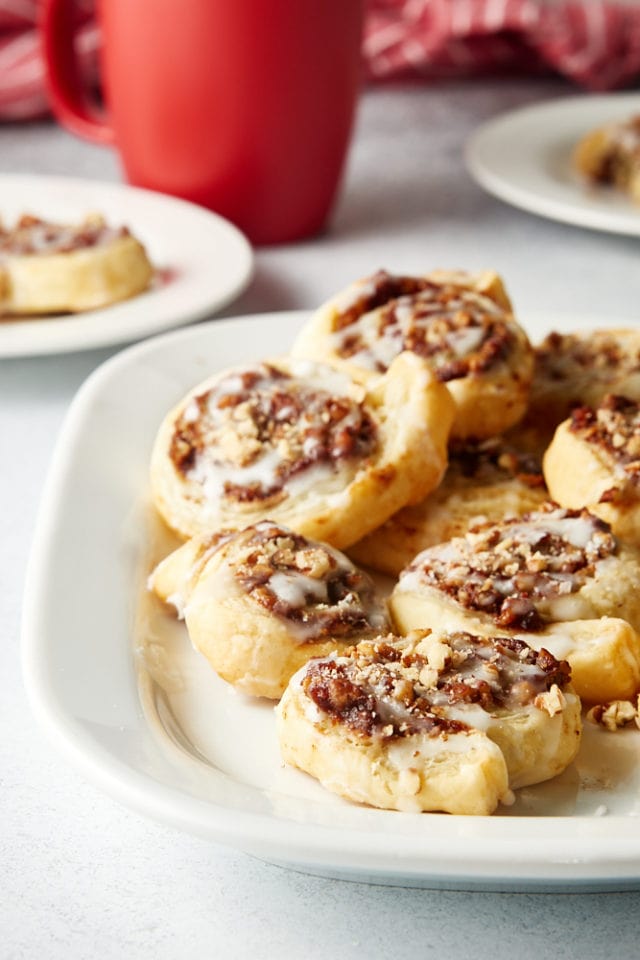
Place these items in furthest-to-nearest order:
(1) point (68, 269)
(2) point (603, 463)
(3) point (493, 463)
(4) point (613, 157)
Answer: (4) point (613, 157), (1) point (68, 269), (3) point (493, 463), (2) point (603, 463)

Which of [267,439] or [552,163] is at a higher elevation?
[267,439]

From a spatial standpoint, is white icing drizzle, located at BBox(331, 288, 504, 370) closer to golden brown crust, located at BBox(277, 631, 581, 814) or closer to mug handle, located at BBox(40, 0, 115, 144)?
golden brown crust, located at BBox(277, 631, 581, 814)

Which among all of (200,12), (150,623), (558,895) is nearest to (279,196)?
(200,12)

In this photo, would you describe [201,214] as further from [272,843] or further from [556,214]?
[272,843]

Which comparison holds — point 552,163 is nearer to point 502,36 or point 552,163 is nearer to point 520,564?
point 502,36

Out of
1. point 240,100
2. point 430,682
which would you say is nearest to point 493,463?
point 430,682
